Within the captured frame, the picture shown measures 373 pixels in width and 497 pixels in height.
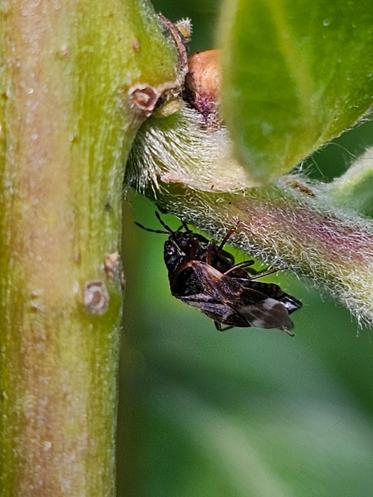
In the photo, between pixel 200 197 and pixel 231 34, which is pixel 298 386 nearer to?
pixel 200 197

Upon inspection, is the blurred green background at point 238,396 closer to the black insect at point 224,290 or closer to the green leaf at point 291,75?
the black insect at point 224,290

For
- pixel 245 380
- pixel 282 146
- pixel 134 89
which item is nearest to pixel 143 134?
pixel 134 89

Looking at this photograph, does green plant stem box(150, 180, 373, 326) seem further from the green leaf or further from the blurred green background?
the blurred green background

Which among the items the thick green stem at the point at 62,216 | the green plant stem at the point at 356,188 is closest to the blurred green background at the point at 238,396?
the green plant stem at the point at 356,188

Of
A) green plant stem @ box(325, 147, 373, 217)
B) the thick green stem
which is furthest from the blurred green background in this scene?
the thick green stem

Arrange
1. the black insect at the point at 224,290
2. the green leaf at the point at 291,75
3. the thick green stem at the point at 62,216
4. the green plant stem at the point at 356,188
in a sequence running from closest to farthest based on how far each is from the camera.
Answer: the green leaf at the point at 291,75 < the thick green stem at the point at 62,216 < the green plant stem at the point at 356,188 < the black insect at the point at 224,290

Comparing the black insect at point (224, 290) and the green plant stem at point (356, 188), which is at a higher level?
the green plant stem at point (356, 188)
